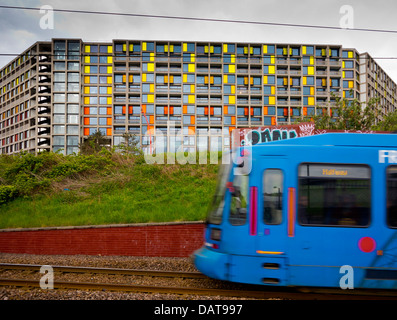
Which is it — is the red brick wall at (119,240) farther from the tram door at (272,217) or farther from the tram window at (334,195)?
the tram window at (334,195)

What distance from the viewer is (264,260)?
5.65 m

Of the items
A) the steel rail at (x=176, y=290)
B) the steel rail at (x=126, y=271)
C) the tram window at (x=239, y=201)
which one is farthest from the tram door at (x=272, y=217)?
the steel rail at (x=126, y=271)

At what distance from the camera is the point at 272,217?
576cm

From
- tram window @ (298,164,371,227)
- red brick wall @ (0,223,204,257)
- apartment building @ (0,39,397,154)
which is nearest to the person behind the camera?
tram window @ (298,164,371,227)

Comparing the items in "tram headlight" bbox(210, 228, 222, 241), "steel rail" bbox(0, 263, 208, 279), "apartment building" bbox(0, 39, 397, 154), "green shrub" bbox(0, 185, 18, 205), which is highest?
"apartment building" bbox(0, 39, 397, 154)

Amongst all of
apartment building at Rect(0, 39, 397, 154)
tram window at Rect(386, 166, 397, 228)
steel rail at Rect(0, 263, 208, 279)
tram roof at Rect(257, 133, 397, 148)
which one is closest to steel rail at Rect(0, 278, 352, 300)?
steel rail at Rect(0, 263, 208, 279)

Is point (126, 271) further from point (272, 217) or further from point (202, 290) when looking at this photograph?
point (272, 217)

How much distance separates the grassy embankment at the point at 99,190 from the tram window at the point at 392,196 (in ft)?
21.9

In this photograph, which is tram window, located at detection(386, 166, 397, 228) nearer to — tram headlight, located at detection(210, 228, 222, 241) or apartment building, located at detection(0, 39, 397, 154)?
tram headlight, located at detection(210, 228, 222, 241)

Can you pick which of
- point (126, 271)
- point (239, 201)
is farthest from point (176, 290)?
point (239, 201)

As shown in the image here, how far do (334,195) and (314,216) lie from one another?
1.86 ft

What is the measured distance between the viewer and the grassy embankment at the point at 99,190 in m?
12.1

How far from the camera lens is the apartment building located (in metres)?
64.9

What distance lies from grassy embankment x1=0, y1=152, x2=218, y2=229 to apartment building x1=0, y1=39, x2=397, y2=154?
46.2 metres
